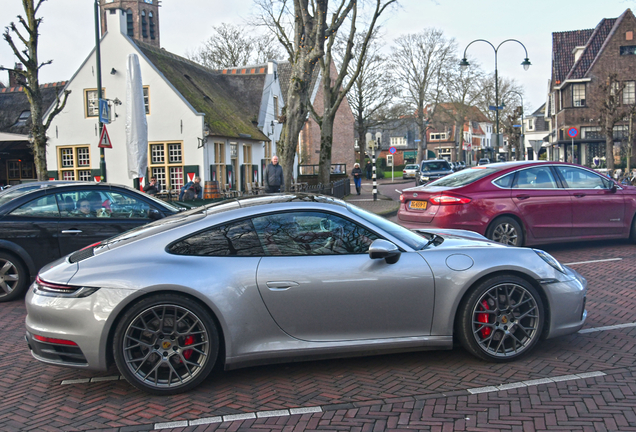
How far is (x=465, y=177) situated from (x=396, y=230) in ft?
16.9

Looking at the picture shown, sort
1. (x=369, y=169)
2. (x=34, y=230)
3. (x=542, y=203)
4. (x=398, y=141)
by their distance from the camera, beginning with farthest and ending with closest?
(x=398, y=141) → (x=369, y=169) → (x=542, y=203) → (x=34, y=230)

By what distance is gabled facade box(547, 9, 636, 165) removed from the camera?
43.3 m

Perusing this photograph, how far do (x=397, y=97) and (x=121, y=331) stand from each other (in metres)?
52.5

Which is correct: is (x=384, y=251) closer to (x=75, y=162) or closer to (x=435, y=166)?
(x=75, y=162)

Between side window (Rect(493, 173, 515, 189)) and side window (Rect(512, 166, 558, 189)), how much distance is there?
0.08m

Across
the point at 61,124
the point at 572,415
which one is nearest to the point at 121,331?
the point at 572,415

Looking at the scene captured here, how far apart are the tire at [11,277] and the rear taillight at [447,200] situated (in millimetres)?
5943

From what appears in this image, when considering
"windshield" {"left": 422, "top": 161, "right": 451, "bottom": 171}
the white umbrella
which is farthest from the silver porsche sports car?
"windshield" {"left": 422, "top": 161, "right": 451, "bottom": 171}

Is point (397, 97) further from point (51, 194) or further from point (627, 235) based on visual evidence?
point (51, 194)

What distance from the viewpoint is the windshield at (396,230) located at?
451 centimetres

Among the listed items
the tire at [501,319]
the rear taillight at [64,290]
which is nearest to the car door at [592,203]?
the tire at [501,319]

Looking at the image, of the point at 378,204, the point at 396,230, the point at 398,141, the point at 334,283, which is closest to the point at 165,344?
the point at 334,283

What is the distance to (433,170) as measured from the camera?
3562cm

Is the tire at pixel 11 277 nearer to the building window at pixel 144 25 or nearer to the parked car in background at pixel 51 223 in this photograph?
the parked car in background at pixel 51 223
